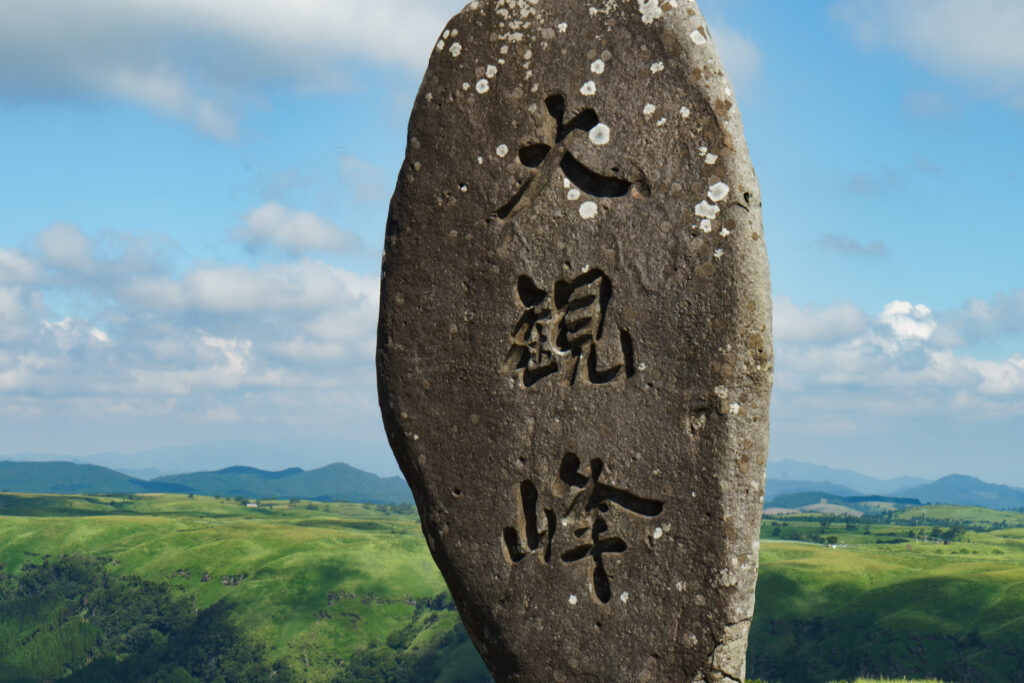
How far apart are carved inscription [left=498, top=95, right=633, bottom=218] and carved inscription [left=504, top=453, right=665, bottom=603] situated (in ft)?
7.71

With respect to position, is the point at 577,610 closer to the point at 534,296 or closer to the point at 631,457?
the point at 631,457

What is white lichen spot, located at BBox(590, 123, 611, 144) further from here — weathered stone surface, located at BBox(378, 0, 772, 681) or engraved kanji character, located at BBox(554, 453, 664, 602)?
engraved kanji character, located at BBox(554, 453, 664, 602)

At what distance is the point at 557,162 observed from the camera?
8.80 m

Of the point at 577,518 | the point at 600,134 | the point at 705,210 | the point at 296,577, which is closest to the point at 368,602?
the point at 296,577

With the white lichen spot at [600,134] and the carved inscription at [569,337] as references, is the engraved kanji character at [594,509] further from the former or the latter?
the white lichen spot at [600,134]

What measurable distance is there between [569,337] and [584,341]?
141 mm

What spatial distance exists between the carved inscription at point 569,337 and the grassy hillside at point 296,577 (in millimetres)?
96298

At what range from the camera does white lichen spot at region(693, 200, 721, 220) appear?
→ 821 cm

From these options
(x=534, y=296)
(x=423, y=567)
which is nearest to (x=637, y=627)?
(x=534, y=296)

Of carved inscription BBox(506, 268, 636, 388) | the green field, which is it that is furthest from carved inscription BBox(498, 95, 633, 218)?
the green field

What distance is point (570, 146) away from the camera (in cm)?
878

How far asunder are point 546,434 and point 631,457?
2.57ft

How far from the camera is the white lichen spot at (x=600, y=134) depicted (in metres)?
8.63

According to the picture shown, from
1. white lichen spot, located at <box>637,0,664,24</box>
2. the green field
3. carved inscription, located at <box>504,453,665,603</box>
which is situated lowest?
the green field
